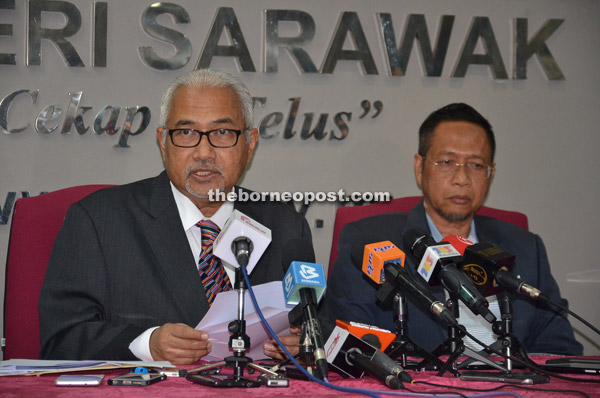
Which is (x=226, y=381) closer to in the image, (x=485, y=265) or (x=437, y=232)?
(x=485, y=265)

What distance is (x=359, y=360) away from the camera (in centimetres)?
159

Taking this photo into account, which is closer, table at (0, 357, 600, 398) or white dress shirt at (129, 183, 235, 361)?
table at (0, 357, 600, 398)

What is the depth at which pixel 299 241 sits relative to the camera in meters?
1.74

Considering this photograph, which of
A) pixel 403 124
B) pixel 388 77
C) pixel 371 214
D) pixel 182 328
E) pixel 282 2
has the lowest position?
pixel 182 328

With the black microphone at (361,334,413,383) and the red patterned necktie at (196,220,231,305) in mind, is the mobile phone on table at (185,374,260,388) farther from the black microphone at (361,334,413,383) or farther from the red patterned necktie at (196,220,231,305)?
the red patterned necktie at (196,220,231,305)

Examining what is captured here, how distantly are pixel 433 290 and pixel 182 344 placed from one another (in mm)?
1088

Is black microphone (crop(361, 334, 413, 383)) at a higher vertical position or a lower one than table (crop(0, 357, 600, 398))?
higher

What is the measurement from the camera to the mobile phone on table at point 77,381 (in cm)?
149

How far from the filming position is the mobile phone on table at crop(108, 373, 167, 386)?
1.51 meters

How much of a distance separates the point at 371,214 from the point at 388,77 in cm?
124

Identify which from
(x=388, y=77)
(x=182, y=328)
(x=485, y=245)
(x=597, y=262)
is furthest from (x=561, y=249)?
(x=182, y=328)

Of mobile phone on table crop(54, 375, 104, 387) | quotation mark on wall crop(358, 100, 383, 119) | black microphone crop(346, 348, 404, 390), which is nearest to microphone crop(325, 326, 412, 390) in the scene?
black microphone crop(346, 348, 404, 390)

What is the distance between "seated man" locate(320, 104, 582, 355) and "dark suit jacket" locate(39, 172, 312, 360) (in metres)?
0.35

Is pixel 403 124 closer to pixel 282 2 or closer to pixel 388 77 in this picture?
pixel 388 77
